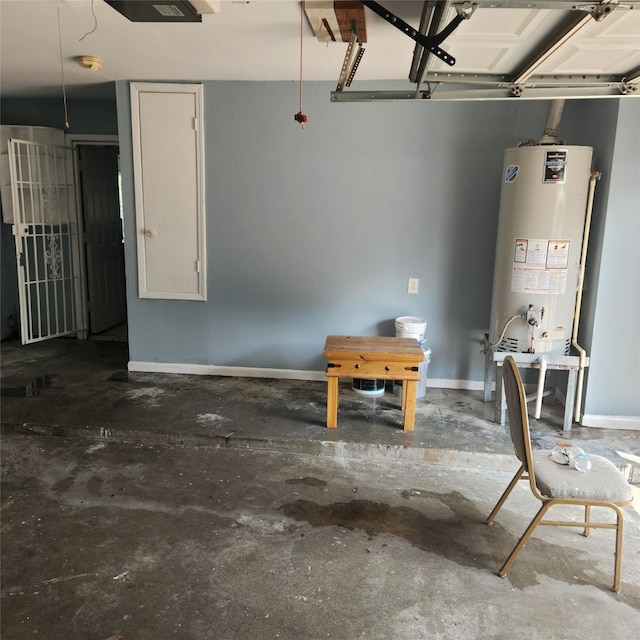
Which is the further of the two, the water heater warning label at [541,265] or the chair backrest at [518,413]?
the water heater warning label at [541,265]

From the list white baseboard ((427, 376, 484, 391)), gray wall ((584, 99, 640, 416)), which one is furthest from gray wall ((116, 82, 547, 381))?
gray wall ((584, 99, 640, 416))

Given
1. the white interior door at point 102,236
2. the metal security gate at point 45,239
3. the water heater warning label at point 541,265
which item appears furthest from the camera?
the white interior door at point 102,236

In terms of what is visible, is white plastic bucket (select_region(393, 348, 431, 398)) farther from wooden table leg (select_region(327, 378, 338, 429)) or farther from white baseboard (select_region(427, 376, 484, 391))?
wooden table leg (select_region(327, 378, 338, 429))

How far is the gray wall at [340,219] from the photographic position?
422cm

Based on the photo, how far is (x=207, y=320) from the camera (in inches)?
184

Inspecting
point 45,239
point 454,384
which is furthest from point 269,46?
point 45,239

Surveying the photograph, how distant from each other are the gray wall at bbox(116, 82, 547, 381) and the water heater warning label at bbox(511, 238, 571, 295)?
27.5 inches

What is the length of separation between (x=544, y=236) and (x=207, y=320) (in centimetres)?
282

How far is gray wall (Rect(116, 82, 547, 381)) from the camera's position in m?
4.22

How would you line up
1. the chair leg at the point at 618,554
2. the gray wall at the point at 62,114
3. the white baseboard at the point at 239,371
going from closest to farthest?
the chair leg at the point at 618,554
the white baseboard at the point at 239,371
the gray wall at the point at 62,114

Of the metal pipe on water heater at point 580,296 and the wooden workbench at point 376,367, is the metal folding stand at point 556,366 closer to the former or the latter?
the metal pipe on water heater at point 580,296

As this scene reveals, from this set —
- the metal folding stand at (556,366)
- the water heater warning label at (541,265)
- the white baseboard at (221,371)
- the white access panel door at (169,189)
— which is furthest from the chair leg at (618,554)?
the white access panel door at (169,189)

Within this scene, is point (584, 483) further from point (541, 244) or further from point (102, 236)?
point (102, 236)

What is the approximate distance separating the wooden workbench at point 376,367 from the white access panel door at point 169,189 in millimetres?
1667
